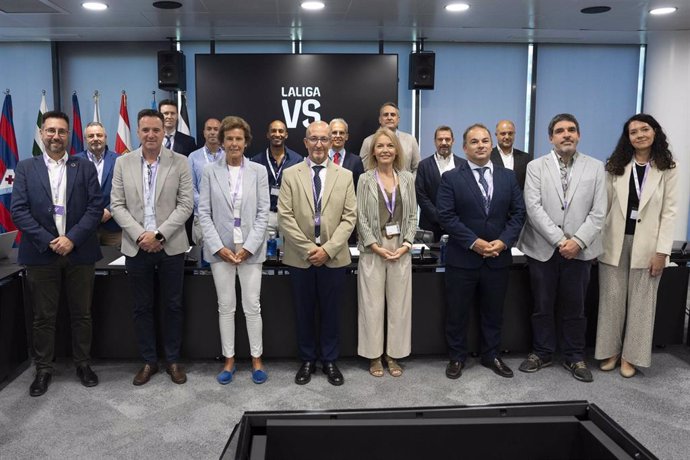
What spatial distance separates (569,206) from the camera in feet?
12.0

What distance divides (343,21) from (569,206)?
322 cm

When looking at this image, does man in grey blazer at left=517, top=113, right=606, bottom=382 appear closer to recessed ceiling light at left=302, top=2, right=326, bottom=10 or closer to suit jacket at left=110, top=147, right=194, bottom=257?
suit jacket at left=110, top=147, right=194, bottom=257

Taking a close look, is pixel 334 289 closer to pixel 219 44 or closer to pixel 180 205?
pixel 180 205

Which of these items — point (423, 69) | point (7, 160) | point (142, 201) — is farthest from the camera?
point (423, 69)

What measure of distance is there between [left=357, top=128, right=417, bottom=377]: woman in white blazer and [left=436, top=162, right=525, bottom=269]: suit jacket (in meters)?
0.24

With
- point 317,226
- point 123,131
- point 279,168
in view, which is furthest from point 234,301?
point 123,131

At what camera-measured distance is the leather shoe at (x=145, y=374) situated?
3693 millimetres

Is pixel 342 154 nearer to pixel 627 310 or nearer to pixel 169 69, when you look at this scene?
pixel 627 310

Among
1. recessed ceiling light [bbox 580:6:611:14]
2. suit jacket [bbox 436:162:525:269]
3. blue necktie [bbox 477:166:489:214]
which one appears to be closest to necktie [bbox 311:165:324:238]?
suit jacket [bbox 436:162:525:269]

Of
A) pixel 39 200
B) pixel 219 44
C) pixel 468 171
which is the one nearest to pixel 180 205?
pixel 39 200

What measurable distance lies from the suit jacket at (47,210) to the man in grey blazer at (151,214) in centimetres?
15

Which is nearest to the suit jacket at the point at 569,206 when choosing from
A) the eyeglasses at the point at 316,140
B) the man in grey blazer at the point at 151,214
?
the eyeglasses at the point at 316,140

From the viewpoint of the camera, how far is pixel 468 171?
3.67 m

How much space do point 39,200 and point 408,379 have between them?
247 centimetres
